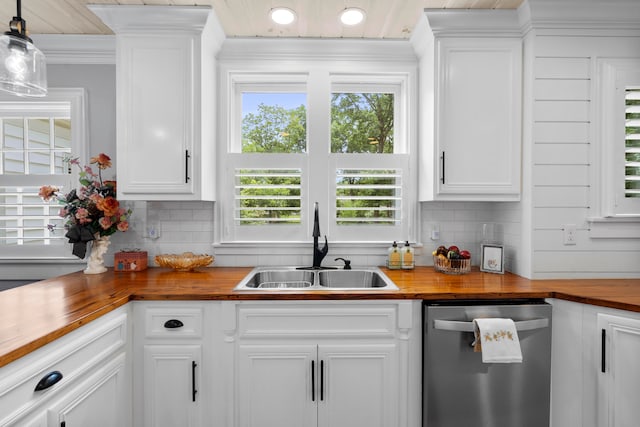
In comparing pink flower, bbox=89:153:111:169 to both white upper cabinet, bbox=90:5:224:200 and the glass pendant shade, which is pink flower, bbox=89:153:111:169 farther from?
the glass pendant shade

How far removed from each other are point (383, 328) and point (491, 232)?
3.90 feet

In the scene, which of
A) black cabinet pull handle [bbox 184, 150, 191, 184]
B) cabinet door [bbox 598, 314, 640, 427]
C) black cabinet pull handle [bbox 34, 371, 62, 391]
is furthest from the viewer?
black cabinet pull handle [bbox 184, 150, 191, 184]

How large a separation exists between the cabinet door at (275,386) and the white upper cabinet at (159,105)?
41.6 inches

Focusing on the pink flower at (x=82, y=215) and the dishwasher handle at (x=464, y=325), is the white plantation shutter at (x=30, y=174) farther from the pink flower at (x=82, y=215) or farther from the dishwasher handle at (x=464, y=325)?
the dishwasher handle at (x=464, y=325)

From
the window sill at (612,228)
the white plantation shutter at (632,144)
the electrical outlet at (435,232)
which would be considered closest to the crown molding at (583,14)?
the white plantation shutter at (632,144)

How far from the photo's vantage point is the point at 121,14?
1.98 metres

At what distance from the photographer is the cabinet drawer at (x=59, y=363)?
1.05 metres

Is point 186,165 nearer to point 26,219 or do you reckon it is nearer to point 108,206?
point 108,206

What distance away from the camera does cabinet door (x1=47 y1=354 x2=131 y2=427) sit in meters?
1.27

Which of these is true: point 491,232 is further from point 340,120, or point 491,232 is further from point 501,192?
point 340,120

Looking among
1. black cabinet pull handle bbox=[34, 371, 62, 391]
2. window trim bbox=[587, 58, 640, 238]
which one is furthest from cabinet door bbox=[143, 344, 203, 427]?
window trim bbox=[587, 58, 640, 238]

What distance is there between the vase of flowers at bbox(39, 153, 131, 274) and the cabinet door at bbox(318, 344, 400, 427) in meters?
1.51

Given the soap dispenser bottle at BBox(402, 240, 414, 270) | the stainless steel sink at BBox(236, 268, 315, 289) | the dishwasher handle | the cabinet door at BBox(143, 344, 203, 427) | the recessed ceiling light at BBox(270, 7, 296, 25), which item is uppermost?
the recessed ceiling light at BBox(270, 7, 296, 25)

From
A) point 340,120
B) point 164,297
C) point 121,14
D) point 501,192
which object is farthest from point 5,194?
point 501,192
